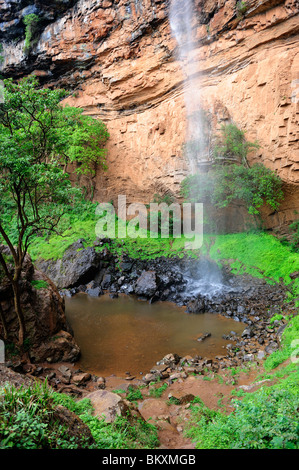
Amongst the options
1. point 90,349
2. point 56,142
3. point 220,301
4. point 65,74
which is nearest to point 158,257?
point 220,301

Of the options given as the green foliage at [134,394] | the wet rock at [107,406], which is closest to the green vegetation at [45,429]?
the wet rock at [107,406]

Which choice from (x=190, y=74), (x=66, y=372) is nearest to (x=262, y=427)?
(x=66, y=372)

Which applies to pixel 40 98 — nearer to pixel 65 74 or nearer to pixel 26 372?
pixel 26 372

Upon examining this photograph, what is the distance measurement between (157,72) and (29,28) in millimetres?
12735

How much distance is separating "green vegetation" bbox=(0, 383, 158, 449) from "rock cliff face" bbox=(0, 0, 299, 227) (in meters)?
13.6

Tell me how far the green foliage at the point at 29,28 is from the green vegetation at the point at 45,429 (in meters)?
27.7

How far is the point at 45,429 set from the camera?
2.47m

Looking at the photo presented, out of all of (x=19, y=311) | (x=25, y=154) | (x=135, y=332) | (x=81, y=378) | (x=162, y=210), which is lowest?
(x=135, y=332)

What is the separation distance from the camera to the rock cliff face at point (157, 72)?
13.6 metres

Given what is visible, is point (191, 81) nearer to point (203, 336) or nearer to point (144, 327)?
point (144, 327)

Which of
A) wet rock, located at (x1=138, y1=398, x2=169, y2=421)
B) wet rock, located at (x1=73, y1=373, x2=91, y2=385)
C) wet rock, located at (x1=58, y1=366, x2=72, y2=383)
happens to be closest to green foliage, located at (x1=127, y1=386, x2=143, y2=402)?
wet rock, located at (x1=138, y1=398, x2=169, y2=421)

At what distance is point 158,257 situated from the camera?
15055mm

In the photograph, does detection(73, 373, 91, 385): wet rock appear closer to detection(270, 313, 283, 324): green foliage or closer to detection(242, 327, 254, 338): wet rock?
detection(242, 327, 254, 338): wet rock
